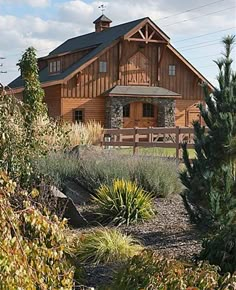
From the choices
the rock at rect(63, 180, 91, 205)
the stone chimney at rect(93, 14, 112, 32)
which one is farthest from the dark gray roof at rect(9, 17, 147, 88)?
the rock at rect(63, 180, 91, 205)

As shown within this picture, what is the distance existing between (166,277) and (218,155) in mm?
3385

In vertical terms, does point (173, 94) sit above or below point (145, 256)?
above

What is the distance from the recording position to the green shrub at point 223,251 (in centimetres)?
589

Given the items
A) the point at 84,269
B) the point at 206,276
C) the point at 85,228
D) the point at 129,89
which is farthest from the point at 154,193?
the point at 129,89

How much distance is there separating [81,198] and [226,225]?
13.4 ft

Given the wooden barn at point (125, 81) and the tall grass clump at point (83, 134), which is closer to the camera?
the tall grass clump at point (83, 134)

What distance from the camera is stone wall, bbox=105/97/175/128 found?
33.4 m

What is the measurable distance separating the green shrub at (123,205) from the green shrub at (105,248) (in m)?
1.90

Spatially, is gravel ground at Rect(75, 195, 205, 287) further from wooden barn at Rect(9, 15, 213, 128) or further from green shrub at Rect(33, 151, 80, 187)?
wooden barn at Rect(9, 15, 213, 128)

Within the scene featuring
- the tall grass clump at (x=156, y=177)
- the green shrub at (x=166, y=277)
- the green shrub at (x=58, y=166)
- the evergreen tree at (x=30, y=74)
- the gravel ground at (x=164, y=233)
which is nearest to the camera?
the green shrub at (x=166, y=277)


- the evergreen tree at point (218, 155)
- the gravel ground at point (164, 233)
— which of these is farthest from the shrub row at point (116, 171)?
the evergreen tree at point (218, 155)

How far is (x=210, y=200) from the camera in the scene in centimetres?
766

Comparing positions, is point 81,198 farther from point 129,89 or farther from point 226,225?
point 129,89

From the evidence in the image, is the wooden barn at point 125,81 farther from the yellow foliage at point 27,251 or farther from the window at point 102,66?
the yellow foliage at point 27,251
